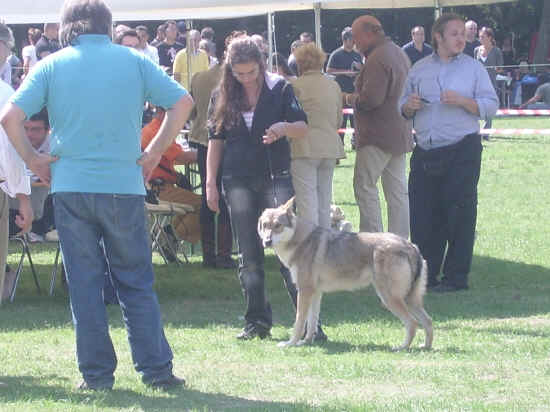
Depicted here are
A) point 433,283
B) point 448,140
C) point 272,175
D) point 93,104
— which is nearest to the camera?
point 93,104

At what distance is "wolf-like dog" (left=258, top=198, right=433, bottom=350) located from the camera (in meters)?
6.80

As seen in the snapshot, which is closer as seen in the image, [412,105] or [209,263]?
[412,105]

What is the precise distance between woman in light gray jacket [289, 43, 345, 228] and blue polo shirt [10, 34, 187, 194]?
320 centimetres

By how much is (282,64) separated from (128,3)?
1927 mm

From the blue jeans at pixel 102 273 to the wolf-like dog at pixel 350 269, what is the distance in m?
1.56

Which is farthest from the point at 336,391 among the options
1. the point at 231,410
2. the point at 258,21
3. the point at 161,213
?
the point at 258,21

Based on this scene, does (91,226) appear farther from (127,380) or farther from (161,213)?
(161,213)

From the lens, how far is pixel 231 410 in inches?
199

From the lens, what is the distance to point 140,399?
17.2ft

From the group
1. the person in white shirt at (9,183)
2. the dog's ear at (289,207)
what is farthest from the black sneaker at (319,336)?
the person in white shirt at (9,183)

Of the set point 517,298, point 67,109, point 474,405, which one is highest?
point 67,109

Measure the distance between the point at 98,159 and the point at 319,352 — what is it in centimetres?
218

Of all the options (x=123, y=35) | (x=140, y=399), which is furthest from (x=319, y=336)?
(x=123, y=35)

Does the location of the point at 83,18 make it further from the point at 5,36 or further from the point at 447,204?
the point at 447,204
